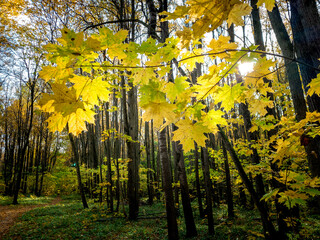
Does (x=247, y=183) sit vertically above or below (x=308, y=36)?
below

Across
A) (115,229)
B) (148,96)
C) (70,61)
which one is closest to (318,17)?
(148,96)

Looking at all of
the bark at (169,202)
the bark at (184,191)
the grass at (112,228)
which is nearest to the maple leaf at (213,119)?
the bark at (169,202)

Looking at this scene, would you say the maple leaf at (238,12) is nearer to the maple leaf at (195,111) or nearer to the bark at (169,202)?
the maple leaf at (195,111)

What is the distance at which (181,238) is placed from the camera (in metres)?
5.15

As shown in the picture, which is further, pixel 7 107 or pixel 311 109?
pixel 7 107

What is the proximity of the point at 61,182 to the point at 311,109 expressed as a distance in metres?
23.7

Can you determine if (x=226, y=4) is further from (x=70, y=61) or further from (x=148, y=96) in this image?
(x=70, y=61)

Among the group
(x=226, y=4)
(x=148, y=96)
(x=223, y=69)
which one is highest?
(x=226, y=4)

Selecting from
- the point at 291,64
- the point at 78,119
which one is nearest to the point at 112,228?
the point at 78,119

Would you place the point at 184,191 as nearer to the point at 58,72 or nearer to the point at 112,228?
the point at 112,228

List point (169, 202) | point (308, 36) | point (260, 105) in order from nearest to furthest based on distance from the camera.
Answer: point (260, 105), point (308, 36), point (169, 202)

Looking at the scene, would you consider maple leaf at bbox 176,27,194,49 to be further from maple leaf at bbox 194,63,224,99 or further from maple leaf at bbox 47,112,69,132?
maple leaf at bbox 47,112,69,132

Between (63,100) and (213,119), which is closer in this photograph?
(63,100)

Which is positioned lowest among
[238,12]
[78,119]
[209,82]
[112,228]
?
[112,228]
